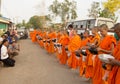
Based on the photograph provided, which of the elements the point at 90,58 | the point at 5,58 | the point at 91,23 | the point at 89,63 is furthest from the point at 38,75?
the point at 91,23

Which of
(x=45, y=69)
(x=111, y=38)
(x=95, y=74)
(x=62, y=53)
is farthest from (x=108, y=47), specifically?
(x=62, y=53)

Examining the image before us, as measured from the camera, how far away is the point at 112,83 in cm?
583

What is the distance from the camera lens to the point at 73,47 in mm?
10820

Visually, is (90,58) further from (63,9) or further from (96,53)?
(63,9)

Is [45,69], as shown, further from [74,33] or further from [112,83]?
[112,83]

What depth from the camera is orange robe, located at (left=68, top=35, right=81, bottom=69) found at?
10.7m

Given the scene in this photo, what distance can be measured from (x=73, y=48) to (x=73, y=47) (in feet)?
0.18

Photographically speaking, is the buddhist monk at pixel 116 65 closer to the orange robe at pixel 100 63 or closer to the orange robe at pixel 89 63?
the orange robe at pixel 100 63

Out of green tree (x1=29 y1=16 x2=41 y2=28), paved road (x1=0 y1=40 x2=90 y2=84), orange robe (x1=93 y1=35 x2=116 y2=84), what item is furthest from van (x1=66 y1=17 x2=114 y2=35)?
green tree (x1=29 y1=16 x2=41 y2=28)

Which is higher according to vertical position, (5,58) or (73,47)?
(73,47)

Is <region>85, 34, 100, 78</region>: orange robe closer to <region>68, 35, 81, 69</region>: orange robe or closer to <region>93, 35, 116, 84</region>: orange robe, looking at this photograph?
<region>93, 35, 116, 84</region>: orange robe

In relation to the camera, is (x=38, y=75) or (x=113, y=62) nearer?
(x=113, y=62)

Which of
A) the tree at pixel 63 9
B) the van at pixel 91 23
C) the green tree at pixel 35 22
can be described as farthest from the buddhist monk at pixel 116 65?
the green tree at pixel 35 22

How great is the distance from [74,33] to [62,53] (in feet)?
7.54
